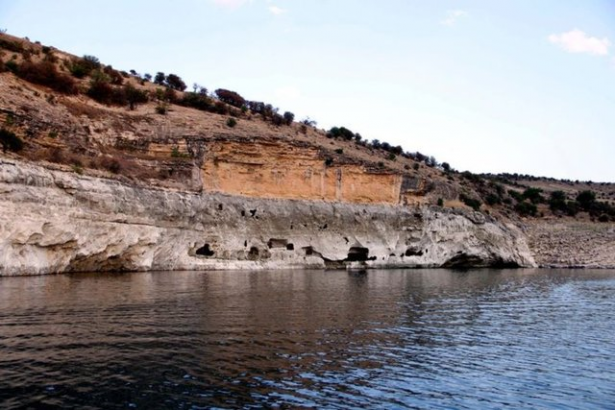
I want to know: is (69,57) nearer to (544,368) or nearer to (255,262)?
(255,262)

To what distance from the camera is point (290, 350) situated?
14523 millimetres

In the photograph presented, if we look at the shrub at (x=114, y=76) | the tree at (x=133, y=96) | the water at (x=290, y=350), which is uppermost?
the shrub at (x=114, y=76)

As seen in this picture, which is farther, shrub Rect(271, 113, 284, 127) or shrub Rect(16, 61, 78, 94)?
shrub Rect(271, 113, 284, 127)

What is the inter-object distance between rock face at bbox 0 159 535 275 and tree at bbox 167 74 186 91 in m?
28.3

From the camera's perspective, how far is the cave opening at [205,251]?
42688mm

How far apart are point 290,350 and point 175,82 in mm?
59671

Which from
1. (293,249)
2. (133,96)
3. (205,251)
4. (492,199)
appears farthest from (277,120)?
(492,199)

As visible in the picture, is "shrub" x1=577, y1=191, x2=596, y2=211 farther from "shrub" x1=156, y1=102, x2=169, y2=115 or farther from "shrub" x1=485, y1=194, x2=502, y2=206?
"shrub" x1=156, y1=102, x2=169, y2=115

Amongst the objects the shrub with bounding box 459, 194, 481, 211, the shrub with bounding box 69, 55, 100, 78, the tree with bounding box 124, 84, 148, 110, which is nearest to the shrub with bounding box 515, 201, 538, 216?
the shrub with bounding box 459, 194, 481, 211

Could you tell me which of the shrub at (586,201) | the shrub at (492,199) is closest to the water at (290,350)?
the shrub at (492,199)

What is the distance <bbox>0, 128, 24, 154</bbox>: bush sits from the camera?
33216 millimetres

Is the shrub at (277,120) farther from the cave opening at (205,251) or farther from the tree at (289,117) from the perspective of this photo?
the cave opening at (205,251)

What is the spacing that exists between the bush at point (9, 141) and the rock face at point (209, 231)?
329 centimetres

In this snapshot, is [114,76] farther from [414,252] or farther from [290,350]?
[290,350]
